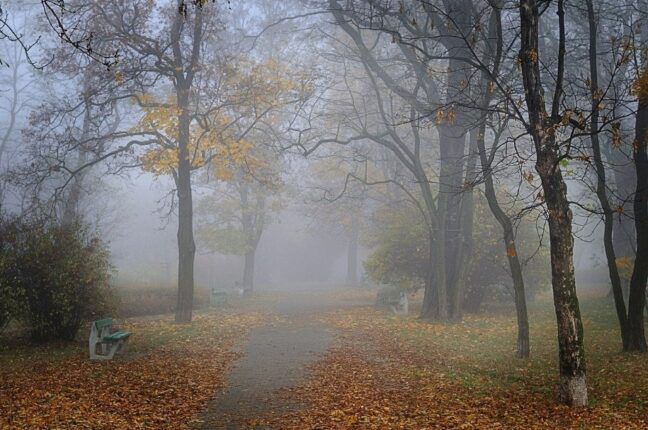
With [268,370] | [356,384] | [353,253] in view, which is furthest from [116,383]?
[353,253]

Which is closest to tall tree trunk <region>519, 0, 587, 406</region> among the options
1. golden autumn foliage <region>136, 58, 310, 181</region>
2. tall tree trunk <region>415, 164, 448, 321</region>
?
tall tree trunk <region>415, 164, 448, 321</region>

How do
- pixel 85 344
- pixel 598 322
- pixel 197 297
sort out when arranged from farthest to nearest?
1. pixel 197 297
2. pixel 598 322
3. pixel 85 344

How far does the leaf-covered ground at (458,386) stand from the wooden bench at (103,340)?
4063 mm

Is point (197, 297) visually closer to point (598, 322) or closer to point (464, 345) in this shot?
point (464, 345)

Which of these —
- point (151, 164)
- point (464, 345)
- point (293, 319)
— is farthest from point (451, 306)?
point (151, 164)

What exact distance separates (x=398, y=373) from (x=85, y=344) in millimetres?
6856

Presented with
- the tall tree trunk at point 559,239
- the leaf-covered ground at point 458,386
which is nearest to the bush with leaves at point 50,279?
the leaf-covered ground at point 458,386

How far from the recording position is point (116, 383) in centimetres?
847

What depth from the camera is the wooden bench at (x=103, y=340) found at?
33.7 ft

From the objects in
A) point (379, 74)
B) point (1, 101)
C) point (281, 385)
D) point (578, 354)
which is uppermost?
point (1, 101)

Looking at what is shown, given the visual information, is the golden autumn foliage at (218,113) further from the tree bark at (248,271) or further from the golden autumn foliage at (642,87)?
the tree bark at (248,271)

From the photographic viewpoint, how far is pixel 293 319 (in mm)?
18047

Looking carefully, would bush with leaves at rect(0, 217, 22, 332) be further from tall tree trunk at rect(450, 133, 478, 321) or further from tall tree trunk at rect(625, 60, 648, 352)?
tall tree trunk at rect(625, 60, 648, 352)

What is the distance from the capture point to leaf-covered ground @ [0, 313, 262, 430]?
671 cm
